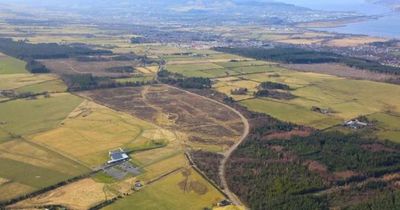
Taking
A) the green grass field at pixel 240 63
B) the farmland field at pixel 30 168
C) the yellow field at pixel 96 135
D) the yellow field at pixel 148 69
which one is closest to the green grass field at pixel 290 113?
the yellow field at pixel 96 135

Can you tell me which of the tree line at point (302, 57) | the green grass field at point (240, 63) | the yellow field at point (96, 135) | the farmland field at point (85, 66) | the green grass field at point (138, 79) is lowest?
the yellow field at point (96, 135)

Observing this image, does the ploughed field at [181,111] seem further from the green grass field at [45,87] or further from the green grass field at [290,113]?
the green grass field at [45,87]

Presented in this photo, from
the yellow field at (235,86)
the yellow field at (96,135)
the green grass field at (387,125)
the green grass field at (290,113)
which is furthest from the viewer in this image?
the yellow field at (235,86)

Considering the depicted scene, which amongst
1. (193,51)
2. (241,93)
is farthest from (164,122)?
(193,51)

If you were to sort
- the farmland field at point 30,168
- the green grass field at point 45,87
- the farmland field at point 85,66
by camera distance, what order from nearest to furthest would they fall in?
the farmland field at point 30,168
the green grass field at point 45,87
the farmland field at point 85,66

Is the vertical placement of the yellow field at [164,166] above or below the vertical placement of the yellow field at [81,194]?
above

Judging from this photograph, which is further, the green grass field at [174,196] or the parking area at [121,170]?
the parking area at [121,170]

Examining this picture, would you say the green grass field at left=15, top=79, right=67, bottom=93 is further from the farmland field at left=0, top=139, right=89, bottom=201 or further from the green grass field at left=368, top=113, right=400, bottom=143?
the green grass field at left=368, top=113, right=400, bottom=143

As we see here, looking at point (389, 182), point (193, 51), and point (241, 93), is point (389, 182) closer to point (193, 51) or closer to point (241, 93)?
point (241, 93)
